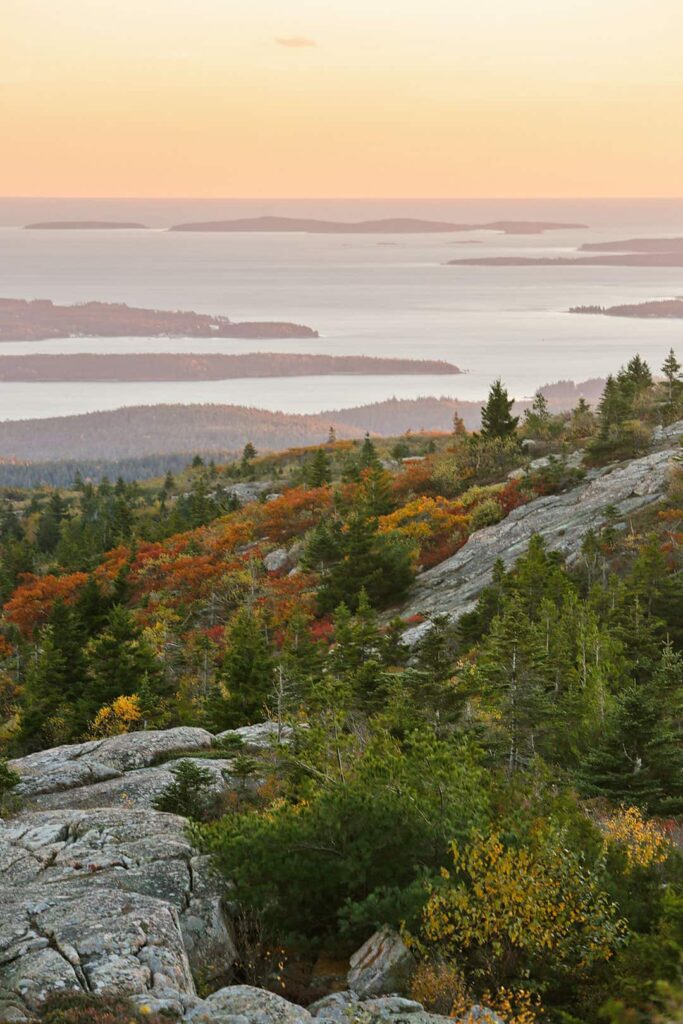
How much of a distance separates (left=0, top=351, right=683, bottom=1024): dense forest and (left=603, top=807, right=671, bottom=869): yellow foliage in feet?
0.19

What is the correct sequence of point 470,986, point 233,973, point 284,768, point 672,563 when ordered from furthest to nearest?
point 672,563 → point 284,768 → point 233,973 → point 470,986

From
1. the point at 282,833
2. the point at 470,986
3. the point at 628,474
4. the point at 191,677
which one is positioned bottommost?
the point at 191,677

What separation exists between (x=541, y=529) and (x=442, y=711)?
24124 millimetres

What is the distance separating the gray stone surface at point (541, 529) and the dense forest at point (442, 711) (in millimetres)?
1257

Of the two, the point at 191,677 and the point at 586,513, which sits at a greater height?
the point at 586,513

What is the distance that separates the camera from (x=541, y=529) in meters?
49.8

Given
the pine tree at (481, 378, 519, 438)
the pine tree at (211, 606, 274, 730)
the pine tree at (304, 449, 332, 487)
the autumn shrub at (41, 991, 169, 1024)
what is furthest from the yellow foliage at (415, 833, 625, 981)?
the pine tree at (304, 449, 332, 487)

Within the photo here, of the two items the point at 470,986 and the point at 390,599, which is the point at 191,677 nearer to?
the point at 390,599

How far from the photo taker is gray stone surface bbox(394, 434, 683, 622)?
4609 centimetres

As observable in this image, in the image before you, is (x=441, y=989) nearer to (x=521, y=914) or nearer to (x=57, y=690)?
(x=521, y=914)

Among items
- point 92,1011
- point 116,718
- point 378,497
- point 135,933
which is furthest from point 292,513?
point 92,1011

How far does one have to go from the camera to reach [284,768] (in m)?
23.0

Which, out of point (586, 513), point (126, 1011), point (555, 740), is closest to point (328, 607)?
point (586, 513)

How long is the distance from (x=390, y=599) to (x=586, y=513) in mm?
9637
